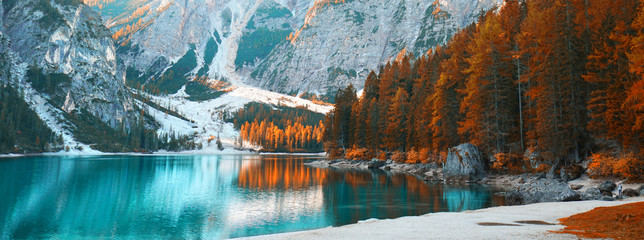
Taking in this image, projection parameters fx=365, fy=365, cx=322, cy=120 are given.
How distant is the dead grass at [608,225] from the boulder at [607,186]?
49.6 feet

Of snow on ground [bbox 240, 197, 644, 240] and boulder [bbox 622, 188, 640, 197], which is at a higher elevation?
boulder [bbox 622, 188, 640, 197]

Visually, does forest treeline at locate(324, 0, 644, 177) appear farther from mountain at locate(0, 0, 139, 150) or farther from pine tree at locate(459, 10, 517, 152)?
mountain at locate(0, 0, 139, 150)

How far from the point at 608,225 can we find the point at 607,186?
19.1m

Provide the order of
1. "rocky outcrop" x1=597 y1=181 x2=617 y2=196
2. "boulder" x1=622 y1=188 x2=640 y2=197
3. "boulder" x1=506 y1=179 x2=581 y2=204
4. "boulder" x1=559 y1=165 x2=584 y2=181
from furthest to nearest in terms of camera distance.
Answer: "boulder" x1=559 y1=165 x2=584 y2=181 → "rocky outcrop" x1=597 y1=181 x2=617 y2=196 → "boulder" x1=506 y1=179 x2=581 y2=204 → "boulder" x1=622 y1=188 x2=640 y2=197

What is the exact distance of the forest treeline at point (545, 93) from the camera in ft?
99.0

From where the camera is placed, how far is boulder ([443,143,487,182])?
4484cm

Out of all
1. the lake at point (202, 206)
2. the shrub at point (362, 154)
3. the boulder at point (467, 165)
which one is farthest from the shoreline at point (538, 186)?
the shrub at point (362, 154)

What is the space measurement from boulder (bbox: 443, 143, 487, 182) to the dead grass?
30143 mm

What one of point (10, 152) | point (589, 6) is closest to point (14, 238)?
point (589, 6)

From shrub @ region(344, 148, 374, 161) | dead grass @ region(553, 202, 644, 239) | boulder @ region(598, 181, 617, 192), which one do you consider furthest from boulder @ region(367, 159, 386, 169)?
dead grass @ region(553, 202, 644, 239)

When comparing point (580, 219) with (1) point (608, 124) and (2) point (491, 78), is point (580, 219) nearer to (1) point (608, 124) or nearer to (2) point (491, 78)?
(1) point (608, 124)

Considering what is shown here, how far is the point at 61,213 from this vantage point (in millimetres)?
26547

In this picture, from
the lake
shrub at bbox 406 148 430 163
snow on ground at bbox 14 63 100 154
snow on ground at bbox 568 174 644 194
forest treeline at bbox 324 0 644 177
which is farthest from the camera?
snow on ground at bbox 14 63 100 154

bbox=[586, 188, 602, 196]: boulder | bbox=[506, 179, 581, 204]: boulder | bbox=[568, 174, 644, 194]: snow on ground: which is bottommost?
bbox=[506, 179, 581, 204]: boulder
